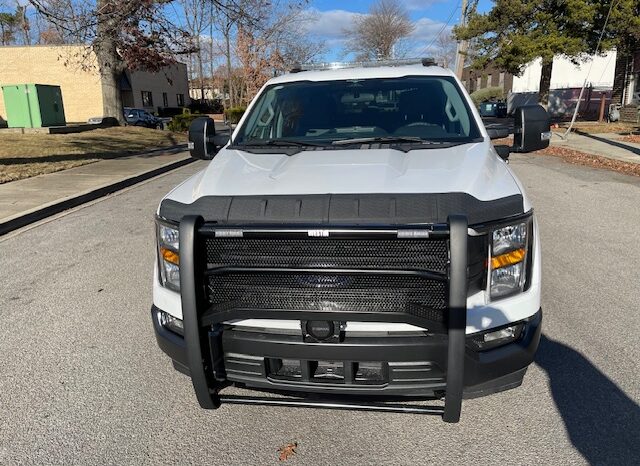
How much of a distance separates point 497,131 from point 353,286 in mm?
2166

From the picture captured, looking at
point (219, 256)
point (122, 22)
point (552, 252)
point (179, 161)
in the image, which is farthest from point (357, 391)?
point (122, 22)

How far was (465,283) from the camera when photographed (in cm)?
211

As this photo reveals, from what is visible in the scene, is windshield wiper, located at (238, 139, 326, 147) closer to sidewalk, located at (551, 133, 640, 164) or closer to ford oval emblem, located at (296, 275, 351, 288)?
ford oval emblem, located at (296, 275, 351, 288)

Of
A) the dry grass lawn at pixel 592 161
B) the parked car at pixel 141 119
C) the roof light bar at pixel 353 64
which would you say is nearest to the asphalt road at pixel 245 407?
the roof light bar at pixel 353 64

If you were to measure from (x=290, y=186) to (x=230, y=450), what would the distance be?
1379 millimetres

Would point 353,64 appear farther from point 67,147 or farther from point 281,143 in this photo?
point 67,147

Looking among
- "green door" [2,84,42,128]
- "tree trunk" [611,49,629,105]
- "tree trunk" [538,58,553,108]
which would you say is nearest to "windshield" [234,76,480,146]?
"green door" [2,84,42,128]

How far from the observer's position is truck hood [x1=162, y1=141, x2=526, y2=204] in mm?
2420

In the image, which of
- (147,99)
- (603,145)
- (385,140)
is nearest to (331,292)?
(385,140)

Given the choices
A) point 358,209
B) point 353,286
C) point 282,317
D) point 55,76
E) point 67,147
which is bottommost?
point 67,147

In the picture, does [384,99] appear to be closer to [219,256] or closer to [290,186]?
[290,186]

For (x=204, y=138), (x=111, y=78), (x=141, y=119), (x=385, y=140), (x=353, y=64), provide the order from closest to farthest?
(x=385, y=140), (x=204, y=138), (x=353, y=64), (x=111, y=78), (x=141, y=119)

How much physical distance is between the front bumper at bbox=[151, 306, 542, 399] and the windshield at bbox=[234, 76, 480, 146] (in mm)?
1609

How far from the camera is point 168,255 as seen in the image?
2.55 metres
